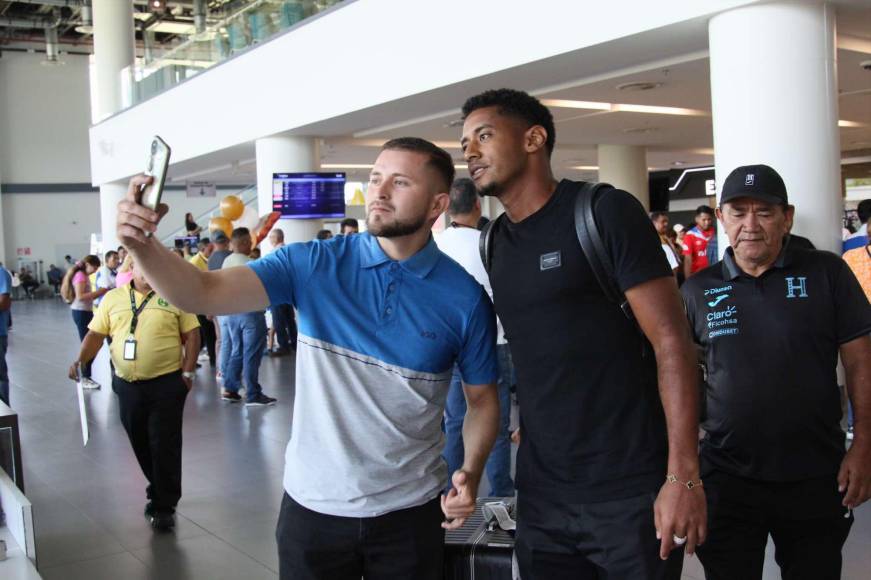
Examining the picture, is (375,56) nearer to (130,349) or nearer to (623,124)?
(623,124)

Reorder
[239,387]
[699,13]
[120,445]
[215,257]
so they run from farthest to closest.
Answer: [215,257] < [239,387] < [120,445] < [699,13]

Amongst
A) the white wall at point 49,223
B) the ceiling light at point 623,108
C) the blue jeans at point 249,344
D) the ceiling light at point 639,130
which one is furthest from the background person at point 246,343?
the white wall at point 49,223

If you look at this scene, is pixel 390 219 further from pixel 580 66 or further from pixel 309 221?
pixel 309 221

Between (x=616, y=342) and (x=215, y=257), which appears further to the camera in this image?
(x=215, y=257)

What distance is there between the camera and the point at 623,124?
13547 mm

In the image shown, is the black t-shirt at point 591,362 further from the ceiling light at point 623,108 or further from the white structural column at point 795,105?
the ceiling light at point 623,108

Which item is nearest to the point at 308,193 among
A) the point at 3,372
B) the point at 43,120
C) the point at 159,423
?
the point at 3,372

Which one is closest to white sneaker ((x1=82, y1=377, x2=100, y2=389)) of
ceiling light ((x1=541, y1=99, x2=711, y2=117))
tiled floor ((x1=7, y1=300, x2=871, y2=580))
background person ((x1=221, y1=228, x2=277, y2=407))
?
tiled floor ((x1=7, y1=300, x2=871, y2=580))

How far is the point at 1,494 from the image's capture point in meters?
3.07

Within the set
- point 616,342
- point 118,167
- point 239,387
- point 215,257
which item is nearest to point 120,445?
point 239,387

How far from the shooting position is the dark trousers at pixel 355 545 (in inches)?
85.3

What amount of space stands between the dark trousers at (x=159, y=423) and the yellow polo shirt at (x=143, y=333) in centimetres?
7

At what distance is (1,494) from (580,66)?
23.8 feet

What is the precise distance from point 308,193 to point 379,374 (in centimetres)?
1128
